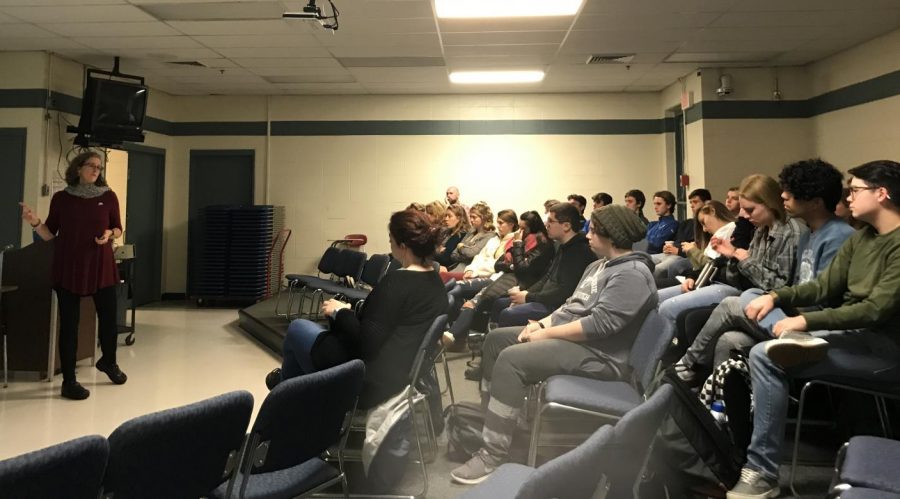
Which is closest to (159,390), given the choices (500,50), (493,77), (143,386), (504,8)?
(143,386)

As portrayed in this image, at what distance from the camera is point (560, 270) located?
13.4 feet

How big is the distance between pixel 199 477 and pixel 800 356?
2.12 m

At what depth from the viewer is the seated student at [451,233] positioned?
22.4 ft

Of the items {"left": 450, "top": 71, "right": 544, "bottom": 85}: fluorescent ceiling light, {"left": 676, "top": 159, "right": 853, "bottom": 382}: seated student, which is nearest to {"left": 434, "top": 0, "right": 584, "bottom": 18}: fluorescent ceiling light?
{"left": 450, "top": 71, "right": 544, "bottom": 85}: fluorescent ceiling light

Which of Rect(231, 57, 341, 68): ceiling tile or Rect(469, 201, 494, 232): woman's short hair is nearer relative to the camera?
Rect(469, 201, 494, 232): woman's short hair

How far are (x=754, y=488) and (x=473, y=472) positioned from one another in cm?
113

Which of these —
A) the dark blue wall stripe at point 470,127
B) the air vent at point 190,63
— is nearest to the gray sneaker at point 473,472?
the air vent at point 190,63

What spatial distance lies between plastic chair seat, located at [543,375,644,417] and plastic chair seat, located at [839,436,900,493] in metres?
0.72

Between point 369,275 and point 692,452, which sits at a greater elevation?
point 369,275

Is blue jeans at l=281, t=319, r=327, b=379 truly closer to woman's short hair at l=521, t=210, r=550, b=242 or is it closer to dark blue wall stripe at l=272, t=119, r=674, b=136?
woman's short hair at l=521, t=210, r=550, b=242

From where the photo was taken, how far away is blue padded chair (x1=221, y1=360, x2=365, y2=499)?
5.25 ft

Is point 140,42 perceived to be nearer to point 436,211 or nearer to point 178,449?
point 436,211

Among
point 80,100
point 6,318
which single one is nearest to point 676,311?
point 6,318

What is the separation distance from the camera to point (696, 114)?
720cm
